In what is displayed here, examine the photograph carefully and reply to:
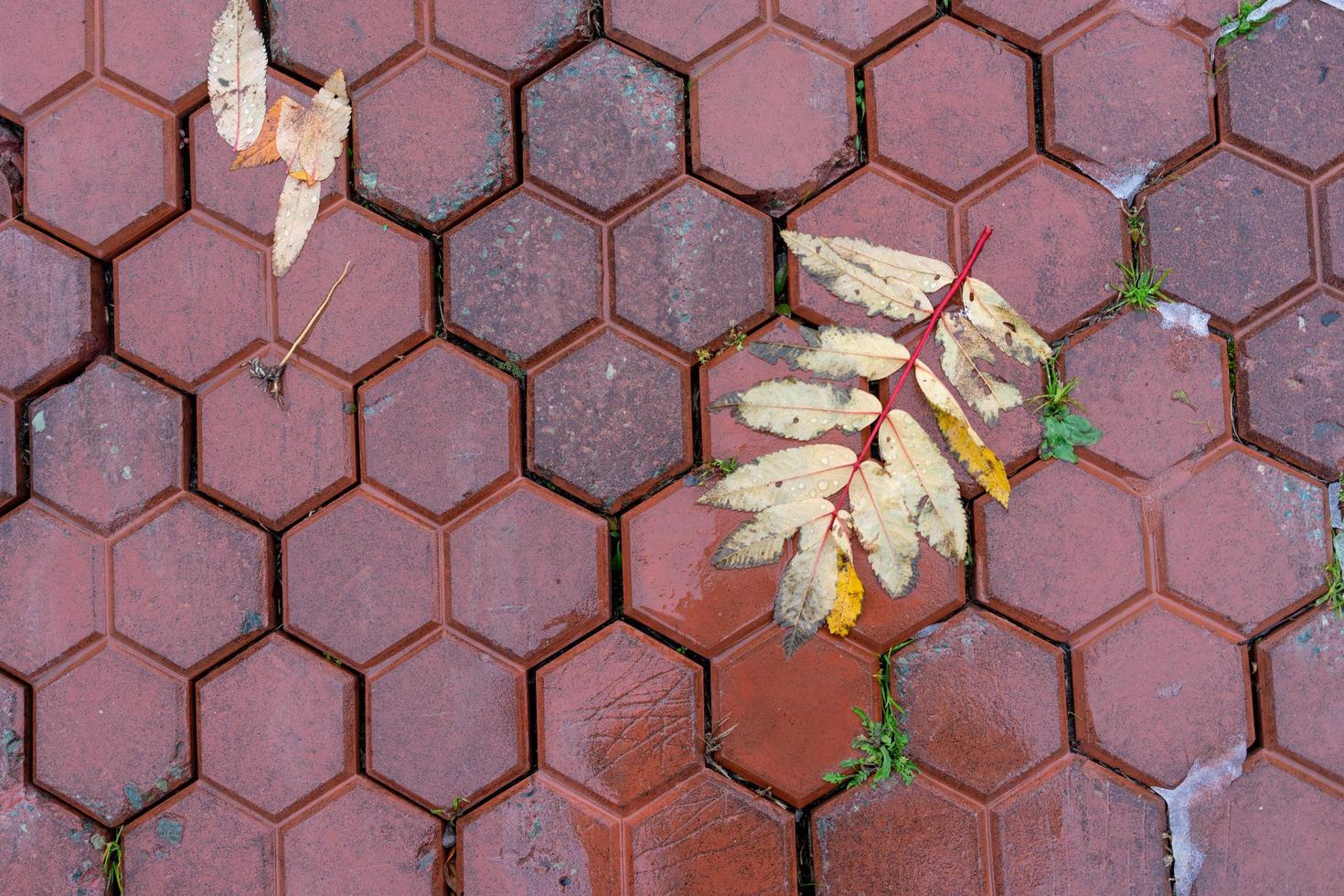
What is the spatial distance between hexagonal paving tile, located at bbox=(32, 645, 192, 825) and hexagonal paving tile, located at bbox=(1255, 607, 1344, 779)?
1805 millimetres

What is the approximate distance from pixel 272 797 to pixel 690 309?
1081 millimetres

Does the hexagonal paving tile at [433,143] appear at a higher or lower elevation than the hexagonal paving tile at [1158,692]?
higher

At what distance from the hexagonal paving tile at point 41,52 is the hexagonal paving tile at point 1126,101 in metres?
1.67

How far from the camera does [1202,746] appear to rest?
152 centimetres

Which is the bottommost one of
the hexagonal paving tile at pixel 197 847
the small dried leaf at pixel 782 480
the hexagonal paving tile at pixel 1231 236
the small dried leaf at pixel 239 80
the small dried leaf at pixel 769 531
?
the hexagonal paving tile at pixel 197 847

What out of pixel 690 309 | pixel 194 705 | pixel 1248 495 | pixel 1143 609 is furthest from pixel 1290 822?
pixel 194 705

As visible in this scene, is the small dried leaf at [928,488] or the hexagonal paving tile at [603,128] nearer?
the small dried leaf at [928,488]

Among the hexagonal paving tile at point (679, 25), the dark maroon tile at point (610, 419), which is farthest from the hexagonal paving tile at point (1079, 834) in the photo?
the hexagonal paving tile at point (679, 25)

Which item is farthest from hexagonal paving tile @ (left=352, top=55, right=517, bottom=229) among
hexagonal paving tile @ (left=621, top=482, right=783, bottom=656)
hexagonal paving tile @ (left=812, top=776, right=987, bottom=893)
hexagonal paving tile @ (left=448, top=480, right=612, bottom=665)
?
A: hexagonal paving tile @ (left=812, top=776, right=987, bottom=893)

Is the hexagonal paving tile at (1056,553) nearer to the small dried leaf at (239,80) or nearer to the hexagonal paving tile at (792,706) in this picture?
the hexagonal paving tile at (792,706)

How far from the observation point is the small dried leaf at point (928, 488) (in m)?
1.44

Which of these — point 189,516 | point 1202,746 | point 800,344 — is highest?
point 800,344

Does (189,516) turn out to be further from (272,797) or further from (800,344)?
(800,344)

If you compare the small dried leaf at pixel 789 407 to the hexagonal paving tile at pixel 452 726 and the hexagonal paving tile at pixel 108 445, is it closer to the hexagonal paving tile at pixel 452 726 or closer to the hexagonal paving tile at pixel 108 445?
the hexagonal paving tile at pixel 452 726
